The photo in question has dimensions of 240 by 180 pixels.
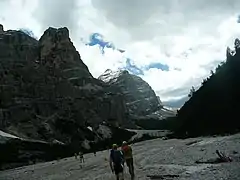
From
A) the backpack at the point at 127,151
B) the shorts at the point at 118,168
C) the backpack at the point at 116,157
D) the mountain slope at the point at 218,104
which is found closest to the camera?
the backpack at the point at 116,157

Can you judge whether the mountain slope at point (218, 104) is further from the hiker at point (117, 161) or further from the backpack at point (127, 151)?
the hiker at point (117, 161)

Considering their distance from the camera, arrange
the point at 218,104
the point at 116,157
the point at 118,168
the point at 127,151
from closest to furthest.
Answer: the point at 116,157 < the point at 118,168 < the point at 127,151 < the point at 218,104

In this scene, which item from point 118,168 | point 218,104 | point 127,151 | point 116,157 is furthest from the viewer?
point 218,104

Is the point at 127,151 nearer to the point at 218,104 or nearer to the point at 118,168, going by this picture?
the point at 118,168

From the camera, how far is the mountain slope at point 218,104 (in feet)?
291

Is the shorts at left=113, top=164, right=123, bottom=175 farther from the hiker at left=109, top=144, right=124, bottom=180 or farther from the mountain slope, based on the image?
the mountain slope

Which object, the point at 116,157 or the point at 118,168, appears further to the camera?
the point at 118,168

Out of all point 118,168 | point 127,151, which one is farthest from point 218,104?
point 118,168

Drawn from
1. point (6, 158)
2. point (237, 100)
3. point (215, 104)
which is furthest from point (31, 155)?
point (237, 100)

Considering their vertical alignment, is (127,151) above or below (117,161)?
above

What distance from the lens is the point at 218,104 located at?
96.6 m

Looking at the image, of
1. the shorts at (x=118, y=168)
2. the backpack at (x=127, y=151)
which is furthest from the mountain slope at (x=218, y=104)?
the shorts at (x=118, y=168)

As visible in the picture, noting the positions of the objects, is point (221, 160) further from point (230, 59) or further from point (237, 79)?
point (230, 59)

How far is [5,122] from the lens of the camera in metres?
190
